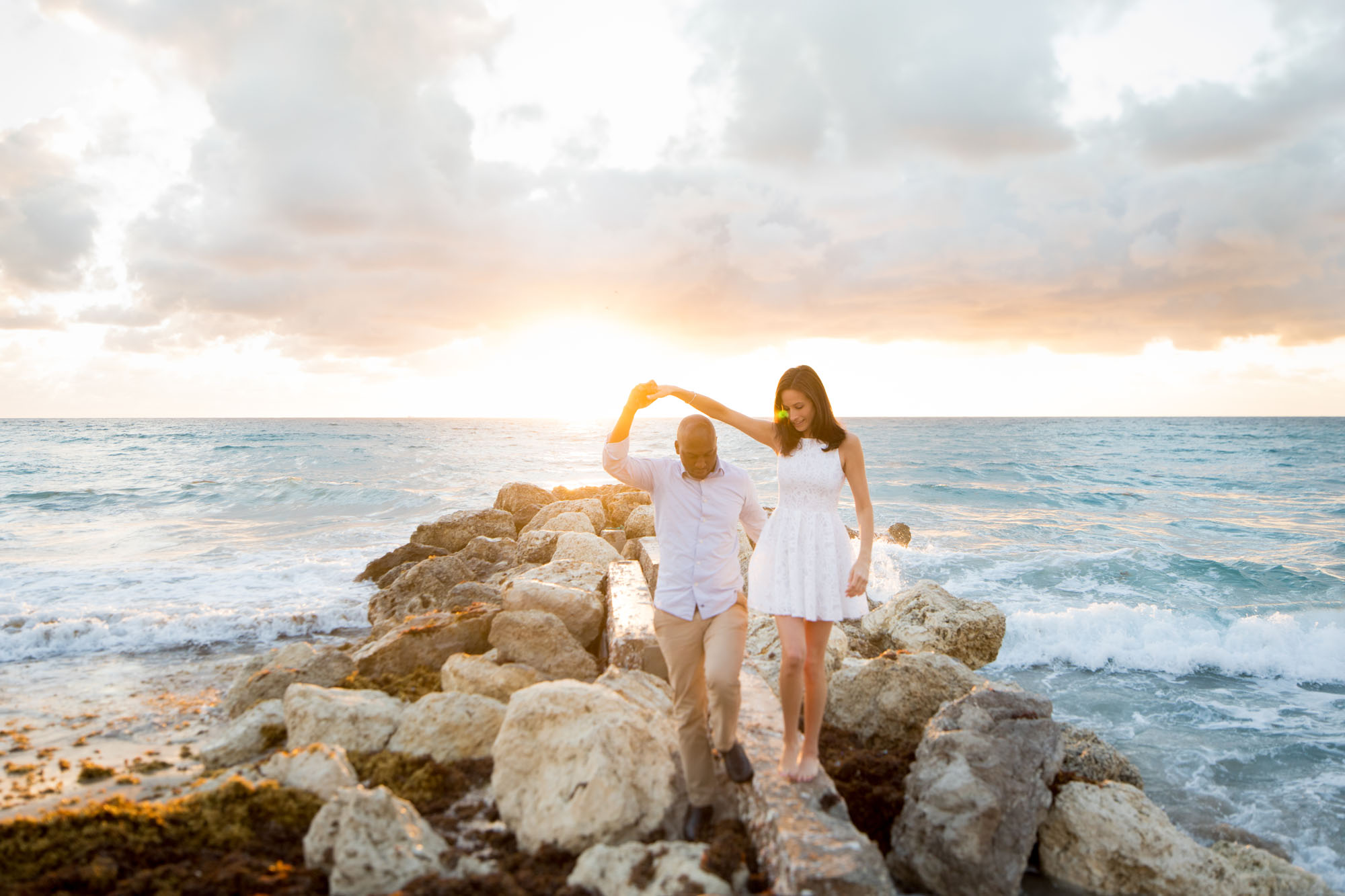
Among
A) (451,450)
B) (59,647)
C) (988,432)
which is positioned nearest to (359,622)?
(59,647)

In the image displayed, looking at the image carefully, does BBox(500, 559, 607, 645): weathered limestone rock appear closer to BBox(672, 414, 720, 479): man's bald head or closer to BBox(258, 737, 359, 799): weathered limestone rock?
BBox(258, 737, 359, 799): weathered limestone rock

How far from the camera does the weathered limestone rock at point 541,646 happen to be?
6.16 m

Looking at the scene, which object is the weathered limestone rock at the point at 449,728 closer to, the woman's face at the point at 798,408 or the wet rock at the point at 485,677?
the wet rock at the point at 485,677

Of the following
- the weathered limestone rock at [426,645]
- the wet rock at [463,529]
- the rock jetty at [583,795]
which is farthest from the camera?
the wet rock at [463,529]

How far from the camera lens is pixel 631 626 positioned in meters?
6.20

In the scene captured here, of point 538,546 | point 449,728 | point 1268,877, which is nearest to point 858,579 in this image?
point 449,728

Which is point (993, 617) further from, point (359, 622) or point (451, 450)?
point (451, 450)

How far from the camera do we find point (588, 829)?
12.4 ft

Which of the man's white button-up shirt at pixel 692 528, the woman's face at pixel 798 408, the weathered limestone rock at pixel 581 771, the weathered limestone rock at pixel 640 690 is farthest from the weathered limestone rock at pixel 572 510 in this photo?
the woman's face at pixel 798 408

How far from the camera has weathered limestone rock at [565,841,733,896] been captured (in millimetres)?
3248

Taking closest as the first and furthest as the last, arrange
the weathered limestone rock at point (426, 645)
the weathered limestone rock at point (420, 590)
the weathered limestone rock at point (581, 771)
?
the weathered limestone rock at point (581, 771) → the weathered limestone rock at point (426, 645) → the weathered limestone rock at point (420, 590)

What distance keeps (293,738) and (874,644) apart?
677cm

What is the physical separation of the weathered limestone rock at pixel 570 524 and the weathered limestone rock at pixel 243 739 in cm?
682

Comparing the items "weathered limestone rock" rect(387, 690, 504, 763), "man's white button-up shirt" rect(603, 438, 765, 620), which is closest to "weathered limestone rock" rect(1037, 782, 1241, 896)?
"man's white button-up shirt" rect(603, 438, 765, 620)
